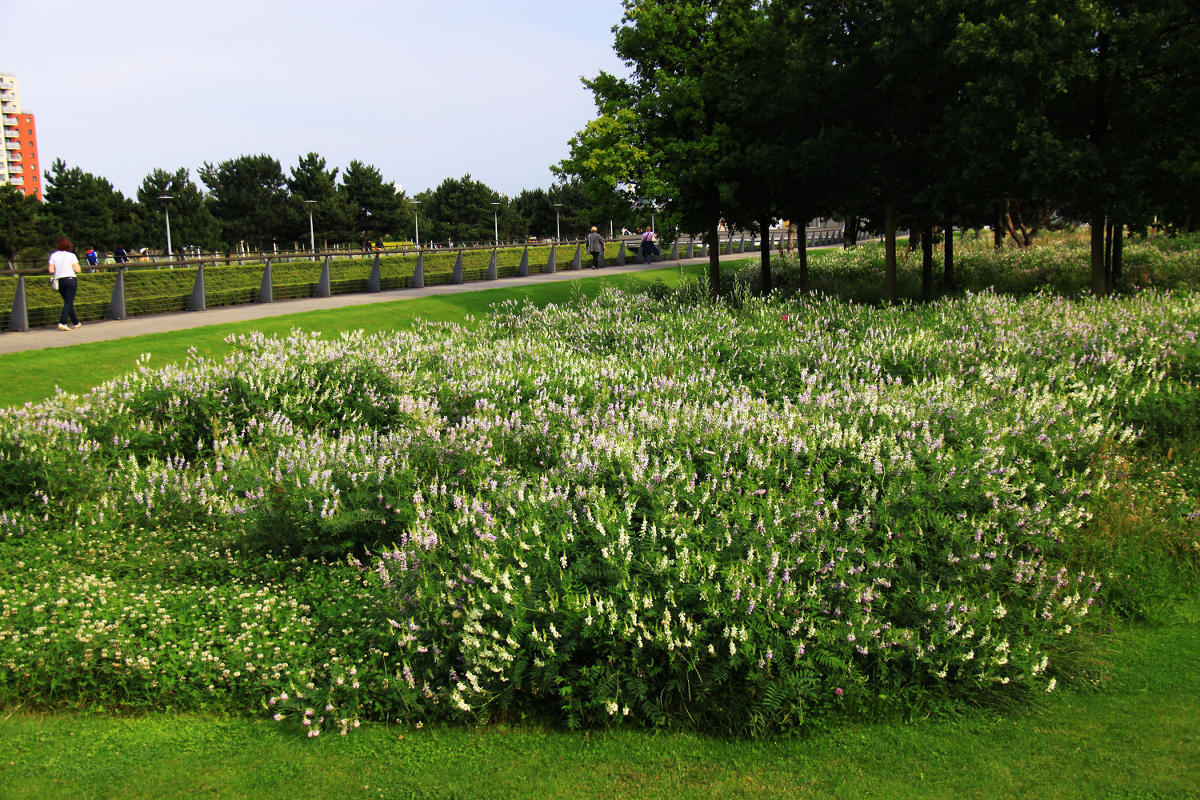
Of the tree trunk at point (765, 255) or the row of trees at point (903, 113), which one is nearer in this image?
the row of trees at point (903, 113)

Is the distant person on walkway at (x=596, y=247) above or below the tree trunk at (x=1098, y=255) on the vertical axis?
above

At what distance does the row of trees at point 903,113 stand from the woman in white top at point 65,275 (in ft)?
43.5

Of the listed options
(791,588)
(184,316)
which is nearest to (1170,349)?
(791,588)

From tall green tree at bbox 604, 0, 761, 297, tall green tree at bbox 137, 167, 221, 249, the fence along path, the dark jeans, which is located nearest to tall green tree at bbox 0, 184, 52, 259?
tall green tree at bbox 137, 167, 221, 249

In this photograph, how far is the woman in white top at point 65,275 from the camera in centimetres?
1711

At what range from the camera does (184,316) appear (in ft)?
65.1

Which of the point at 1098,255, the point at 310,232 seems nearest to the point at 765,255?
the point at 1098,255

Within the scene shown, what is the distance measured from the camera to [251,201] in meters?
95.2

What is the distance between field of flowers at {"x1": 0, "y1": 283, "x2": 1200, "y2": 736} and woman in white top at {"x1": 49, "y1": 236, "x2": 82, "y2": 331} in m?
9.16

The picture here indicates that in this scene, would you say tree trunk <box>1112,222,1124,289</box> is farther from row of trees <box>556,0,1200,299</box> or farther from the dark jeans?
the dark jeans

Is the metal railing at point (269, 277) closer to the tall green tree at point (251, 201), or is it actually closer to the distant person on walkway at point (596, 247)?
the distant person on walkway at point (596, 247)

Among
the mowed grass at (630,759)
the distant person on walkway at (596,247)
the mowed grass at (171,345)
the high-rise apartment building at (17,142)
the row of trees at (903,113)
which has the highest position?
the high-rise apartment building at (17,142)

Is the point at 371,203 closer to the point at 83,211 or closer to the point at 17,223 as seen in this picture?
the point at 83,211

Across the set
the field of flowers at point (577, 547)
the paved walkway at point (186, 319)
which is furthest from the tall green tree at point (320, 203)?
the field of flowers at point (577, 547)
